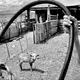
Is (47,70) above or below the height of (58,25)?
below

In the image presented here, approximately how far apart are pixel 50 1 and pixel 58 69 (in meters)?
5.24

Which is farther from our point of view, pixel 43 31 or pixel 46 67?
pixel 43 31

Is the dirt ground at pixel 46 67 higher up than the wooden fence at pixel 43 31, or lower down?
Answer: lower down

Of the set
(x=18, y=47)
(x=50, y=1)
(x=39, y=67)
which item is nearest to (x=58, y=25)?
(x=18, y=47)

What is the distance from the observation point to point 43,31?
11656 mm

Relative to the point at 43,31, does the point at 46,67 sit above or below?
below

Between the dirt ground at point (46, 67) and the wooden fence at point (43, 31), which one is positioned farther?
the wooden fence at point (43, 31)

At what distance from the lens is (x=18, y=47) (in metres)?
10.1

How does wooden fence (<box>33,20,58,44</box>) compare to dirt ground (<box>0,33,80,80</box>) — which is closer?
dirt ground (<box>0,33,80,80</box>)

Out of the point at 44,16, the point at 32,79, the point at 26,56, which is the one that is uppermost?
the point at 44,16

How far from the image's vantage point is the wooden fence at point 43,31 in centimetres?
1099

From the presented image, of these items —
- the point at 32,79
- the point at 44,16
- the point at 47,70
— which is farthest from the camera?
the point at 44,16

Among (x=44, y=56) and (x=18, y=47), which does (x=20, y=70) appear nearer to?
(x=44, y=56)

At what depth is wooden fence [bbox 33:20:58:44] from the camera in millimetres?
10990
